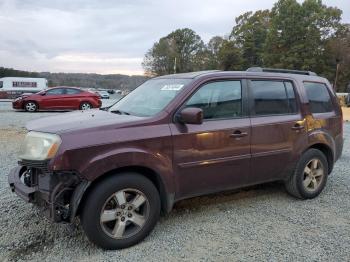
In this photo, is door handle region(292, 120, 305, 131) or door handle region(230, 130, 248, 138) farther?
door handle region(292, 120, 305, 131)

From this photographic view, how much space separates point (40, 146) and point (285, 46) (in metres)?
59.3

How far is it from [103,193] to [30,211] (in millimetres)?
1534

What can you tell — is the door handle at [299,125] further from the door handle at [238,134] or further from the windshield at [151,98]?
the windshield at [151,98]

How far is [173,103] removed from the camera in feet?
12.8

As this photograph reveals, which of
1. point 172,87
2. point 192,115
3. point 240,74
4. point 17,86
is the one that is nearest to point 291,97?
point 240,74

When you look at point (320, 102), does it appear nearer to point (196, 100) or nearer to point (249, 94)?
point (249, 94)

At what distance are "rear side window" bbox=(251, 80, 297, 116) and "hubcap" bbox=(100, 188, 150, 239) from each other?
73.2 inches

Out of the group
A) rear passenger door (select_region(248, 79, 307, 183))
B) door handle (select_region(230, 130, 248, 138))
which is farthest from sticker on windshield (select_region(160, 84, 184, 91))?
rear passenger door (select_region(248, 79, 307, 183))

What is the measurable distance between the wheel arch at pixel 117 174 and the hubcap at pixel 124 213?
0.64 feet

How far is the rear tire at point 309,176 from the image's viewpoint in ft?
16.0

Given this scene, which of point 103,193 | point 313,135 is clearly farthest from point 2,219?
point 313,135

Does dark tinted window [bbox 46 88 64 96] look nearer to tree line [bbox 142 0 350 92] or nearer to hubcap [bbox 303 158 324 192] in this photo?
hubcap [bbox 303 158 324 192]

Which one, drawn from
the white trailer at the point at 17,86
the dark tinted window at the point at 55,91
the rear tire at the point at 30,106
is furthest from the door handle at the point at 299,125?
the white trailer at the point at 17,86

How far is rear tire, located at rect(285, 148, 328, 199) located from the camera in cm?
488
